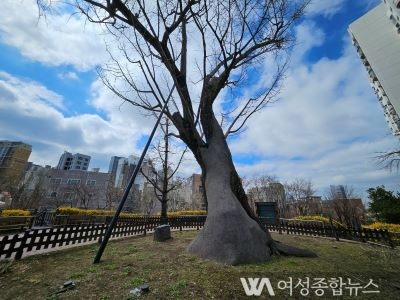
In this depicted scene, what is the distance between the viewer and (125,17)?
746 cm

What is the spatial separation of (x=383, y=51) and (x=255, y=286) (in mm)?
36889

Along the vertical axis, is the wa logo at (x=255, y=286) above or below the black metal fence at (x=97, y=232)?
below

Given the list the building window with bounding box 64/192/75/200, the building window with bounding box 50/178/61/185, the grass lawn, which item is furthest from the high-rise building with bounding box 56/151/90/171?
the grass lawn

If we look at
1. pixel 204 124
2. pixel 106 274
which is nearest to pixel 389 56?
pixel 204 124

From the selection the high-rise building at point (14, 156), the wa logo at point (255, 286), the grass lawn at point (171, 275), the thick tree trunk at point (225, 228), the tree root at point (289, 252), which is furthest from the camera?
the high-rise building at point (14, 156)

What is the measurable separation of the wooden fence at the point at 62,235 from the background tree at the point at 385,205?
62.0ft

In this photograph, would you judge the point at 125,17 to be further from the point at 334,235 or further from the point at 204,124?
the point at 334,235

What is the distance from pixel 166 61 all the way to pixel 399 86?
31001 millimetres

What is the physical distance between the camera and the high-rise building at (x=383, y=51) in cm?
2498

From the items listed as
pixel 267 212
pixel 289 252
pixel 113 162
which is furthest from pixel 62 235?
pixel 113 162

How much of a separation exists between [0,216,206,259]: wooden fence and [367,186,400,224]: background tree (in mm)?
18911

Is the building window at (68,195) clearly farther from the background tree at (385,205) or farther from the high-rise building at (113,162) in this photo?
the background tree at (385,205)

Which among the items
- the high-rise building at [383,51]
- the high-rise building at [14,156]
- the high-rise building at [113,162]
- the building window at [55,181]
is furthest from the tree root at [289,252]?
the high-rise building at [113,162]

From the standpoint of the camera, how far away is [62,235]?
779cm
